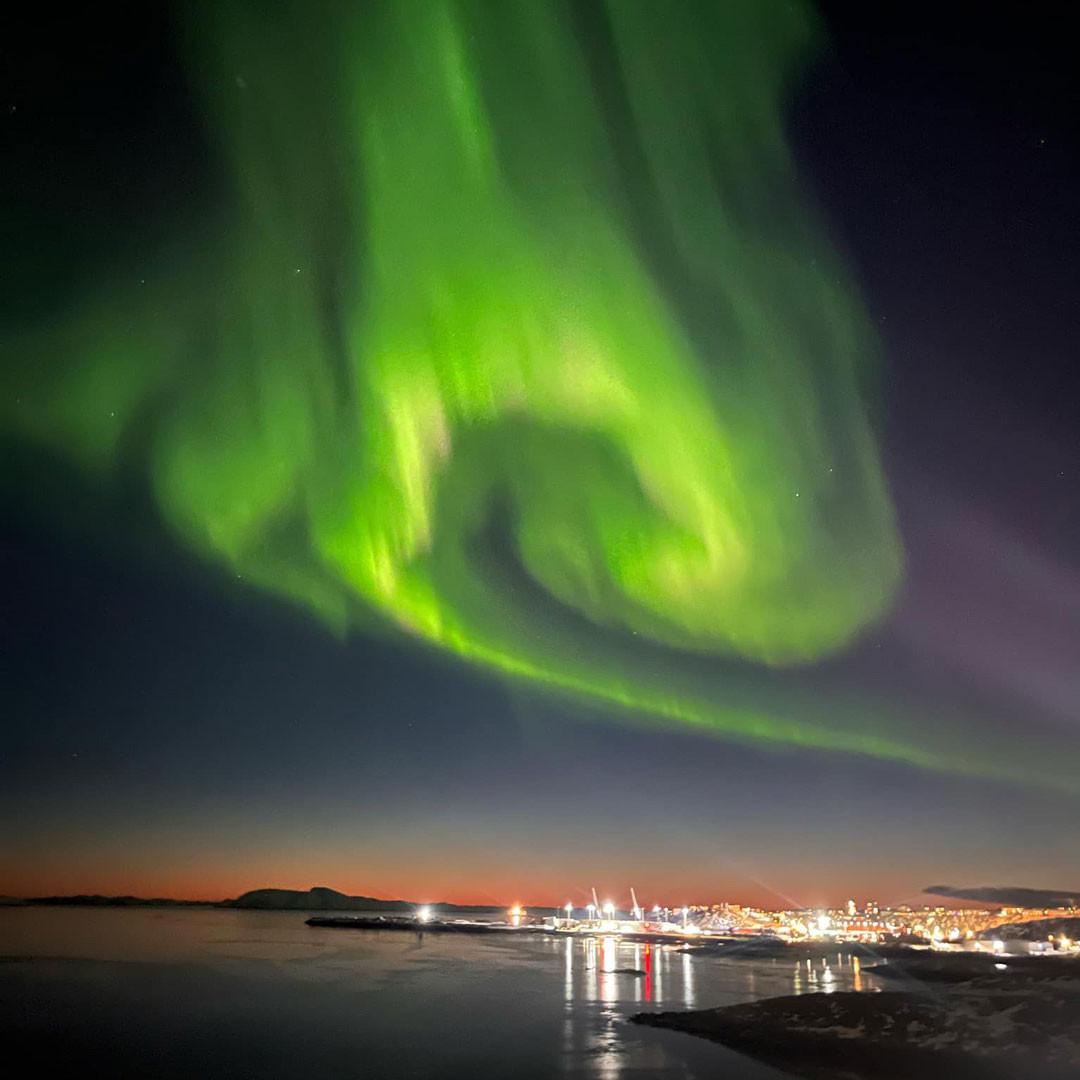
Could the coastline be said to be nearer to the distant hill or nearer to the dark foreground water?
the dark foreground water

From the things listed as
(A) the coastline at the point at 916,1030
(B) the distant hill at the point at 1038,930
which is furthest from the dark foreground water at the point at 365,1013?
(B) the distant hill at the point at 1038,930

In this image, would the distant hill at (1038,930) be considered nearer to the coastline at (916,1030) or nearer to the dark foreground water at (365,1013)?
the dark foreground water at (365,1013)

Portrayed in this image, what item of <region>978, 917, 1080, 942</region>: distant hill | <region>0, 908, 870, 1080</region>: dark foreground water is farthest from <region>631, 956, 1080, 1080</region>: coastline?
<region>978, 917, 1080, 942</region>: distant hill

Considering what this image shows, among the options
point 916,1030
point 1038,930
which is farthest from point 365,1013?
point 1038,930

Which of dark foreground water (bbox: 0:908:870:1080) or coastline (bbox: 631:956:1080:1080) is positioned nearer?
coastline (bbox: 631:956:1080:1080)

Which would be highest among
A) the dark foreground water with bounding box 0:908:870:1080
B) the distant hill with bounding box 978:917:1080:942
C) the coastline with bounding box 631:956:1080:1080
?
the coastline with bounding box 631:956:1080:1080

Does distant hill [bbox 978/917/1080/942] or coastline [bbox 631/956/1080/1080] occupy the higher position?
coastline [bbox 631/956/1080/1080]

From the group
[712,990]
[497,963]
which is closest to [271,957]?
[497,963]

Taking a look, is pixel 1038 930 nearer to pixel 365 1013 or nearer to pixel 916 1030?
pixel 916 1030
